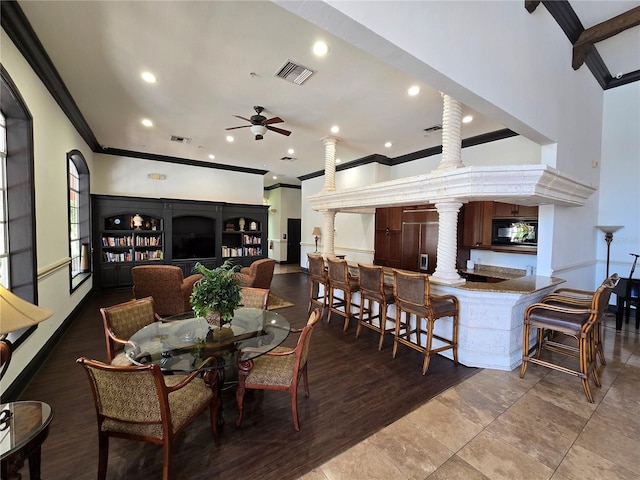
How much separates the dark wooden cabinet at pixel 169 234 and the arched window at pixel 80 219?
0.37m

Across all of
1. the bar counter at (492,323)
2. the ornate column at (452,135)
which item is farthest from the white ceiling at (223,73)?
the bar counter at (492,323)

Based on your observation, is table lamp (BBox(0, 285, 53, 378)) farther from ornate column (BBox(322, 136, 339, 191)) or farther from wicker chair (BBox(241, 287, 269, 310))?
ornate column (BBox(322, 136, 339, 191))

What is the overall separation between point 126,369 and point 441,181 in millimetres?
3310

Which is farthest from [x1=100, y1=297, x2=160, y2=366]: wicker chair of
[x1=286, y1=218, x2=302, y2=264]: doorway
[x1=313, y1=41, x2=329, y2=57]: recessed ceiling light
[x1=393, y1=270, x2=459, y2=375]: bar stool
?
[x1=286, y1=218, x2=302, y2=264]: doorway

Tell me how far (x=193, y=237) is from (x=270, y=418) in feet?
21.2

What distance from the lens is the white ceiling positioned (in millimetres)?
2486

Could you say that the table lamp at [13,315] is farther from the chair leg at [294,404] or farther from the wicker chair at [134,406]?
the chair leg at [294,404]

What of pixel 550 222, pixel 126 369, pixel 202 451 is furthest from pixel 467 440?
pixel 550 222

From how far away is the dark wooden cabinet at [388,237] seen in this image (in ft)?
20.5

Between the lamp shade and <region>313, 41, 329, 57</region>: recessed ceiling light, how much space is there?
3065 millimetres

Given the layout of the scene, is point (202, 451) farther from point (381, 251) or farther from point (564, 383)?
point (381, 251)

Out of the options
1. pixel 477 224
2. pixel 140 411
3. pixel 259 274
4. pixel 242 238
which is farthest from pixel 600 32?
pixel 242 238

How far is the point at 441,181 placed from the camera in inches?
127

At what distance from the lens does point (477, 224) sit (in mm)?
5000
